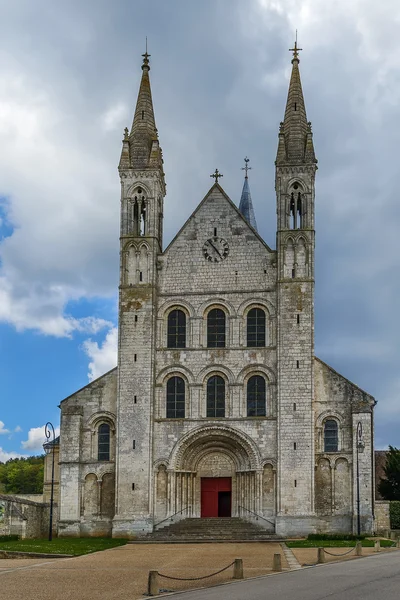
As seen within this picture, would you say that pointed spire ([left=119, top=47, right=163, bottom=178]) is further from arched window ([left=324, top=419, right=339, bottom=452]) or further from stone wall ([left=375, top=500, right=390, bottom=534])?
stone wall ([left=375, top=500, right=390, bottom=534])

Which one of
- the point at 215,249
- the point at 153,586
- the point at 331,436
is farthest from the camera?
the point at 215,249

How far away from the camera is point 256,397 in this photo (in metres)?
47.1

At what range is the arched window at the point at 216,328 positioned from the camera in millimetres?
48062

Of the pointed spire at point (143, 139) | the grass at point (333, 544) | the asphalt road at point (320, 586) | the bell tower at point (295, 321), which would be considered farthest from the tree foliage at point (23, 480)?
the asphalt road at point (320, 586)

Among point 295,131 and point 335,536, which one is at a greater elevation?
point 295,131

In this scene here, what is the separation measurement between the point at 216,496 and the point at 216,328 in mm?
9145

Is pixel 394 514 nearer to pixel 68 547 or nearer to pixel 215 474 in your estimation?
pixel 215 474

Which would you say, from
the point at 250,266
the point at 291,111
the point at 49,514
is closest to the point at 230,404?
the point at 250,266

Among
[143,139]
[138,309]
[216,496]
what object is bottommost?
[216,496]

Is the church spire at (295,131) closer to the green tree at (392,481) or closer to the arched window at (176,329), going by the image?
the arched window at (176,329)

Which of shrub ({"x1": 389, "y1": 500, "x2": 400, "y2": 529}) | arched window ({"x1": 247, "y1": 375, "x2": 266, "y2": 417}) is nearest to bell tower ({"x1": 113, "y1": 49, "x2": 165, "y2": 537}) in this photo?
arched window ({"x1": 247, "y1": 375, "x2": 266, "y2": 417})

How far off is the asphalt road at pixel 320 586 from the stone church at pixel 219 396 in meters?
19.8

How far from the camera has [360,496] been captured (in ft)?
149

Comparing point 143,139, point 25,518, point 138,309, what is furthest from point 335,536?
point 143,139
